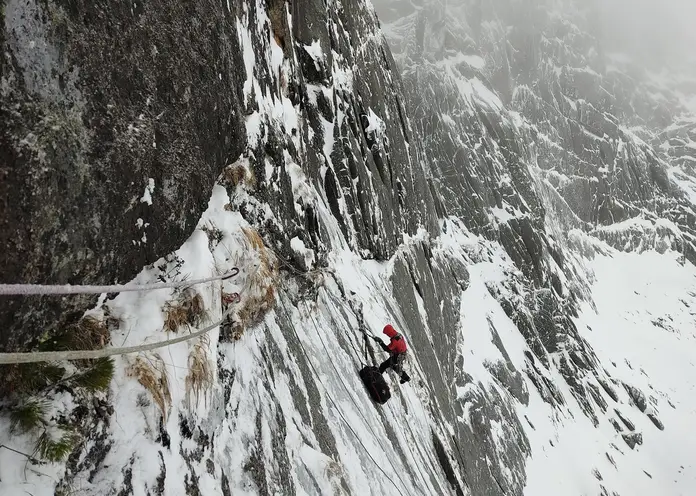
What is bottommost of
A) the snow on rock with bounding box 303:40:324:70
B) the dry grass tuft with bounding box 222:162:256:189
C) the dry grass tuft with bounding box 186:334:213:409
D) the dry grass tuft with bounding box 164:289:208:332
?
the dry grass tuft with bounding box 186:334:213:409

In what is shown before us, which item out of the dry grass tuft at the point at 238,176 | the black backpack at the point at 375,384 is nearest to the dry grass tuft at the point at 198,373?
the dry grass tuft at the point at 238,176

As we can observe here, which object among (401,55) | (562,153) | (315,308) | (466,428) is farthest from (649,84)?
(315,308)

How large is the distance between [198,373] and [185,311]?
688mm

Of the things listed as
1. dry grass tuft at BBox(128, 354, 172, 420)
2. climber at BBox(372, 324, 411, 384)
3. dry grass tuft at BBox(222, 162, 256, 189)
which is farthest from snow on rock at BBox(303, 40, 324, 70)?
dry grass tuft at BBox(128, 354, 172, 420)

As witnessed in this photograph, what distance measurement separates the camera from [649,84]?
185m

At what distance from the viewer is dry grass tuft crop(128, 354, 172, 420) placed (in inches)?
150

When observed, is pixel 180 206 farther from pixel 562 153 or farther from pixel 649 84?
pixel 649 84

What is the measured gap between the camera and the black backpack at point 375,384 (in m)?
9.70

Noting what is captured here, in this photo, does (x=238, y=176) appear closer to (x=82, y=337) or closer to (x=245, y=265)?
(x=245, y=265)

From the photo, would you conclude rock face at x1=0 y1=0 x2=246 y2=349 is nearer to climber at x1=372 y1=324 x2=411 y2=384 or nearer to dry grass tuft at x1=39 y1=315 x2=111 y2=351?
dry grass tuft at x1=39 y1=315 x2=111 y2=351

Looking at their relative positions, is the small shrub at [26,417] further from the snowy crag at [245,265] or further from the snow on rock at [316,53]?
the snow on rock at [316,53]

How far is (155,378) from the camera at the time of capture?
394 centimetres

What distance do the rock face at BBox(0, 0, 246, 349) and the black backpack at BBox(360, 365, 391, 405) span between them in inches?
228

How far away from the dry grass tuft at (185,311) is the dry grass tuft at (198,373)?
0.81 ft
